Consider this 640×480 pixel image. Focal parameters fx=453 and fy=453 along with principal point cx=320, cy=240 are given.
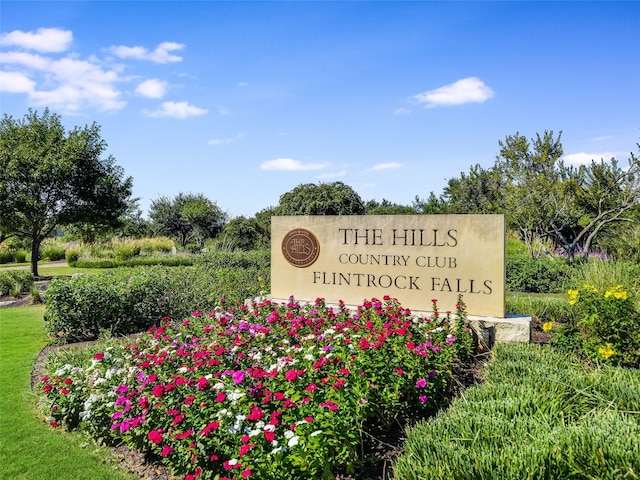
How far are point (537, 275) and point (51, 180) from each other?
56.1ft

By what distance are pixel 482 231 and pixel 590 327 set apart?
5.48ft

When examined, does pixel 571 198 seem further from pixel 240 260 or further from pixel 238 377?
pixel 238 377

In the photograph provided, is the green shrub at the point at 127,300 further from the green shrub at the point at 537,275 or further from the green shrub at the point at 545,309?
the green shrub at the point at 537,275

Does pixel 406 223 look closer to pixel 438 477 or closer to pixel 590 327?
pixel 590 327

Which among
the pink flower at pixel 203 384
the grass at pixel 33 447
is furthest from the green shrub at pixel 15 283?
the pink flower at pixel 203 384

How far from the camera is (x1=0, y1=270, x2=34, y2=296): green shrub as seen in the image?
12500 mm

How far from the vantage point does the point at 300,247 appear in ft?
23.9

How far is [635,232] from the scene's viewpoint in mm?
12906

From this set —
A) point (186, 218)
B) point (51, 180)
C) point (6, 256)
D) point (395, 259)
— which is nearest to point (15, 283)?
point (51, 180)

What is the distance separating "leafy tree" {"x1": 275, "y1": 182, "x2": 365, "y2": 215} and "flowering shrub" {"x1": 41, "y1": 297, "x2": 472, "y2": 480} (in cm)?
1844

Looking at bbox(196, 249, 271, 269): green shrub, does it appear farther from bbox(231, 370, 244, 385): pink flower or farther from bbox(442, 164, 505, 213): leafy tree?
bbox(442, 164, 505, 213): leafy tree

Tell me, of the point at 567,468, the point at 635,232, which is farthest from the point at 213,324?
the point at 635,232

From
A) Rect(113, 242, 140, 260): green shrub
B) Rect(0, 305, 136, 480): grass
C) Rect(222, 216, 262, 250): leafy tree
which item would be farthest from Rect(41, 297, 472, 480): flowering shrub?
Rect(222, 216, 262, 250): leafy tree

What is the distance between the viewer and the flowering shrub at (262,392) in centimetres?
263
